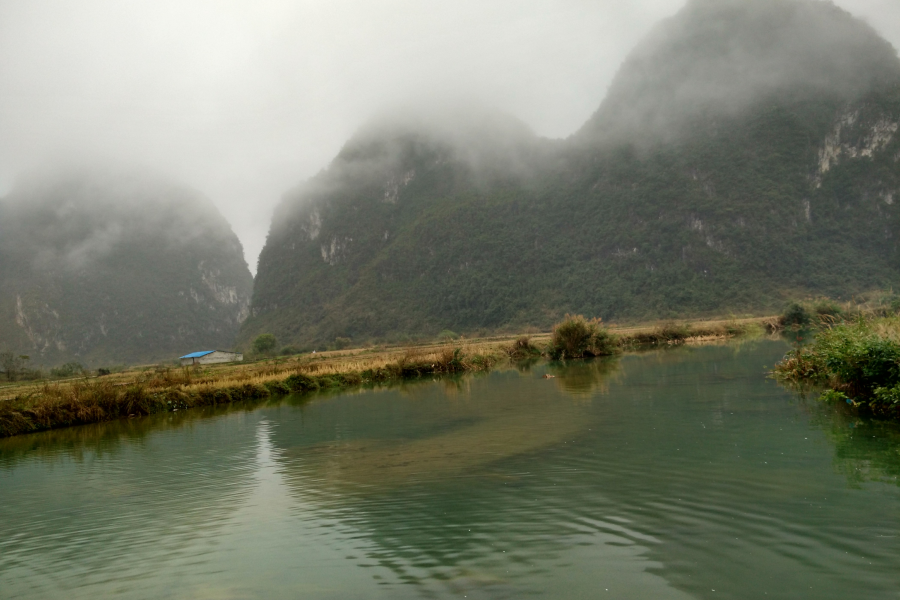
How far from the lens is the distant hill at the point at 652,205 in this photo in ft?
357

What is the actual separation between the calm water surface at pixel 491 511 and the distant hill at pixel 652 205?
309ft

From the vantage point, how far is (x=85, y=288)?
541 feet

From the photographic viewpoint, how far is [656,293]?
109125 mm

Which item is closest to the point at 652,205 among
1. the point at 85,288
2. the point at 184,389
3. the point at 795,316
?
the point at 795,316

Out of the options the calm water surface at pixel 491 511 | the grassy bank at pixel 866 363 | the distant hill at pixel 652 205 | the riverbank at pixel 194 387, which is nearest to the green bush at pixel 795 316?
the riverbank at pixel 194 387

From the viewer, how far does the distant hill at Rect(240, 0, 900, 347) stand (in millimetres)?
108750

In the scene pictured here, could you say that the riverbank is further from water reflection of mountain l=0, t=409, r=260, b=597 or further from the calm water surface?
the calm water surface

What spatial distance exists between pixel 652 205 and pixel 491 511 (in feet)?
427

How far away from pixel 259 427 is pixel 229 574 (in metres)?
11.8

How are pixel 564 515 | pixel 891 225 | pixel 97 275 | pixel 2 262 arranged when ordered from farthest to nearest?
1. pixel 97 275
2. pixel 2 262
3. pixel 891 225
4. pixel 564 515

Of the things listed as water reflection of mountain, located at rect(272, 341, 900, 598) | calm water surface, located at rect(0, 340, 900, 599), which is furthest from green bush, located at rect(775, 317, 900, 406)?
water reflection of mountain, located at rect(272, 341, 900, 598)

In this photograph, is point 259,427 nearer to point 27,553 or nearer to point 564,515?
point 27,553

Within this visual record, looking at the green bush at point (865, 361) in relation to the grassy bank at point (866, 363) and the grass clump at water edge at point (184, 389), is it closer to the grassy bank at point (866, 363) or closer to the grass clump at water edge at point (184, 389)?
the grassy bank at point (866, 363)

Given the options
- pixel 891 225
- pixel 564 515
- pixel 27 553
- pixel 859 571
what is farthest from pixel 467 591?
pixel 891 225
